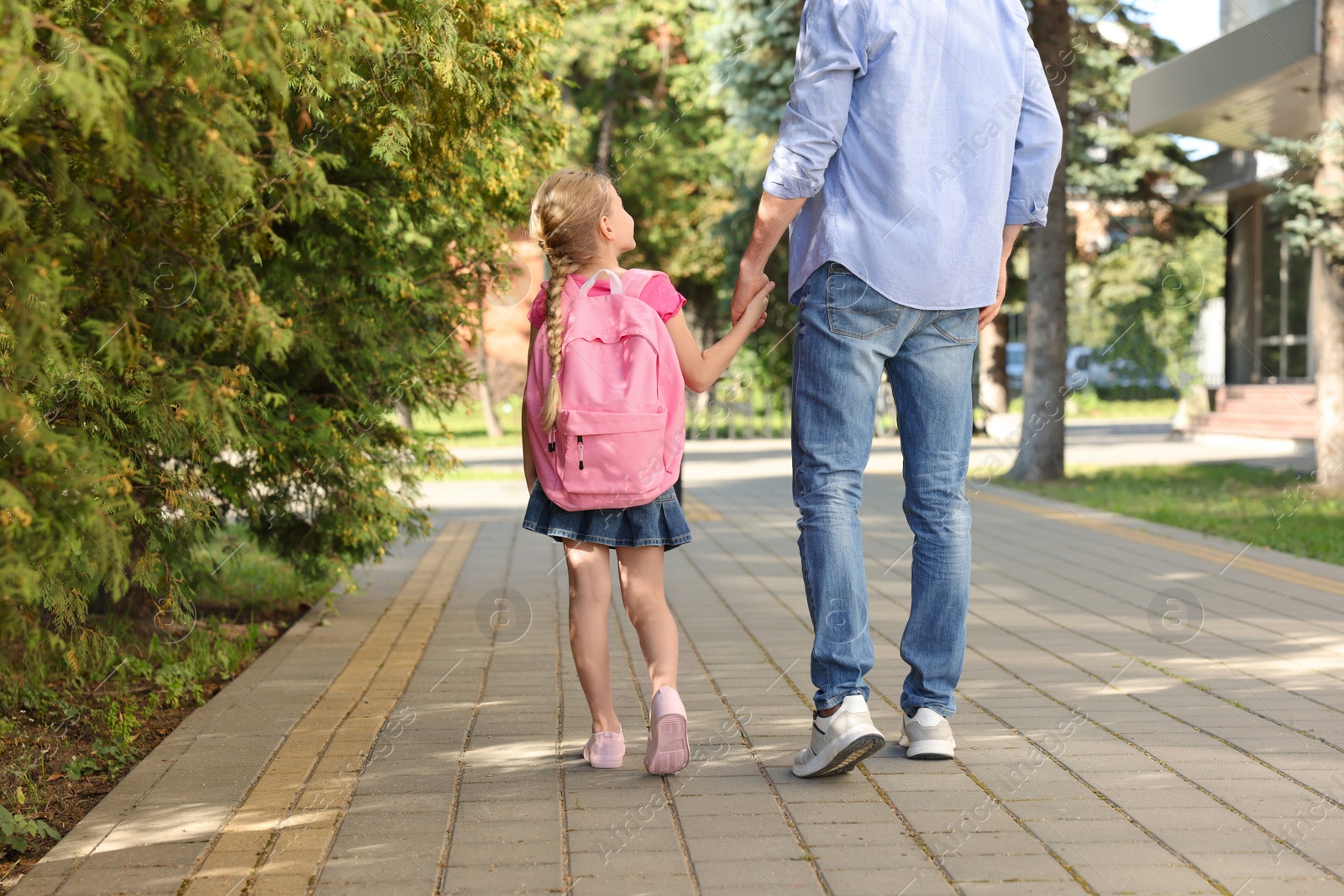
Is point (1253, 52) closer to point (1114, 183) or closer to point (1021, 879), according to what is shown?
point (1114, 183)

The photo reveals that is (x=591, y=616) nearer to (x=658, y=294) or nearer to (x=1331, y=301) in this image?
(x=658, y=294)

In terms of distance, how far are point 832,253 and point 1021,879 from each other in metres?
1.59

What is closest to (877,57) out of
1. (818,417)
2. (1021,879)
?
(818,417)

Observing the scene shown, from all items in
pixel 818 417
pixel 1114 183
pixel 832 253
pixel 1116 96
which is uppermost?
pixel 1116 96

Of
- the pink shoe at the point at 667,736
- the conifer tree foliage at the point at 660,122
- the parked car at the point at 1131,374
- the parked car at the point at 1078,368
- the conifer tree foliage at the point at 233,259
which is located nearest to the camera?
the conifer tree foliage at the point at 233,259

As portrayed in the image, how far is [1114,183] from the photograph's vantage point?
27.0 meters

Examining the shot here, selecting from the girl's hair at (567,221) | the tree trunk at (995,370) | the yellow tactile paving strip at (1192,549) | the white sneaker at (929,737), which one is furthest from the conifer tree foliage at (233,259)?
the tree trunk at (995,370)

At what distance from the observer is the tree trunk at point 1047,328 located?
14555mm

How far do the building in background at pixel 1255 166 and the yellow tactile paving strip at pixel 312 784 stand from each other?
1056cm

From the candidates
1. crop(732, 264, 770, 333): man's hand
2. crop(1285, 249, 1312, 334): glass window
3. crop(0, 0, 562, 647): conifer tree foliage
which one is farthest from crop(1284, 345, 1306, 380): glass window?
crop(732, 264, 770, 333): man's hand

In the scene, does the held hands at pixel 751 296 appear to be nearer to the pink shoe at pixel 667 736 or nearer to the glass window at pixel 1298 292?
the pink shoe at pixel 667 736

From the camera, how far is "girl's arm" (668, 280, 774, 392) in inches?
139

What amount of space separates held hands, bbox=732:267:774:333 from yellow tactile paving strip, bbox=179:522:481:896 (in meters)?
1.60

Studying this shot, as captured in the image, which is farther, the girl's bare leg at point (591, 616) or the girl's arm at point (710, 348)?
the girl's bare leg at point (591, 616)
